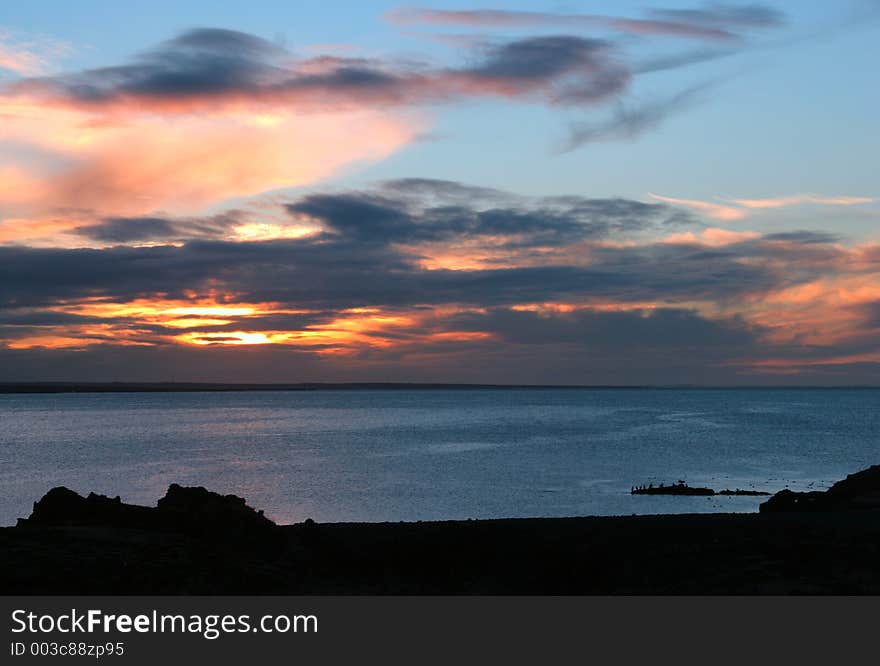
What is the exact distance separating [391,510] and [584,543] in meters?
30.8

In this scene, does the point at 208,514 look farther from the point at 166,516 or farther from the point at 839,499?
the point at 839,499

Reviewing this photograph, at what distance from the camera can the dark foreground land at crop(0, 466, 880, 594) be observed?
67.0 ft

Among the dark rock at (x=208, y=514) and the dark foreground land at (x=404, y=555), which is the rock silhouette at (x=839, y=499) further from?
the dark rock at (x=208, y=514)

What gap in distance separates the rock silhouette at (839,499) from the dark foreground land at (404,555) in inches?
333

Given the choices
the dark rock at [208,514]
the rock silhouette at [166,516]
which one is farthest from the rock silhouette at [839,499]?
the rock silhouette at [166,516]

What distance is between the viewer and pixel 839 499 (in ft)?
132

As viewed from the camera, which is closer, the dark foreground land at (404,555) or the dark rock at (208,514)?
the dark foreground land at (404,555)

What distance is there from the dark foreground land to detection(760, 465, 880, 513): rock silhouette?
845cm

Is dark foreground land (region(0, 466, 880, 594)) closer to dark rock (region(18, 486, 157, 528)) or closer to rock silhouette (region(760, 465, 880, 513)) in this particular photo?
dark rock (region(18, 486, 157, 528))

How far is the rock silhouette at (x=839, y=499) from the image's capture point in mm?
38000

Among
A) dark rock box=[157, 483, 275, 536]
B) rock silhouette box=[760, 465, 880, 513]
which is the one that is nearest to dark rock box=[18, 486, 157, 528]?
dark rock box=[157, 483, 275, 536]

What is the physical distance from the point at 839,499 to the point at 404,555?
2408 cm

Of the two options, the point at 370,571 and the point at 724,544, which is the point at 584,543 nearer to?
the point at 724,544
